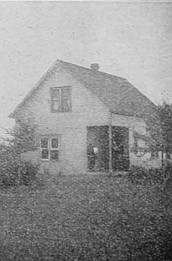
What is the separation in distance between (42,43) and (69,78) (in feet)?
17.1

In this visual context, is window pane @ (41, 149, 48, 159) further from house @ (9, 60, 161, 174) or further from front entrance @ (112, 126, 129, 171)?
front entrance @ (112, 126, 129, 171)

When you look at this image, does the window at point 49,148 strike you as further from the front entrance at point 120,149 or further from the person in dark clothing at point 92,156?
the front entrance at point 120,149

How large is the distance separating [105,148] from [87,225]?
6.53m

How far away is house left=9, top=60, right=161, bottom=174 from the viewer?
10.3 meters

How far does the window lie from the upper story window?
3.70 feet

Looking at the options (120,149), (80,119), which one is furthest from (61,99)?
(120,149)

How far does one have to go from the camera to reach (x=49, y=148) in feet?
37.5

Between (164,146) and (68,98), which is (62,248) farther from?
(68,98)

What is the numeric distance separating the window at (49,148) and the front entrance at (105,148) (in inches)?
49.7

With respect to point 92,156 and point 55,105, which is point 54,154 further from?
point 55,105

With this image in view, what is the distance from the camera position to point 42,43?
570 cm

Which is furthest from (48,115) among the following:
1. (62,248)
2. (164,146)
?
(62,248)

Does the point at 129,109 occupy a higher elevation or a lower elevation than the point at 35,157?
higher

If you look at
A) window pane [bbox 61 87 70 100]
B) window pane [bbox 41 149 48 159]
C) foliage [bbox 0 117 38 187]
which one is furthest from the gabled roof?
window pane [bbox 41 149 48 159]
